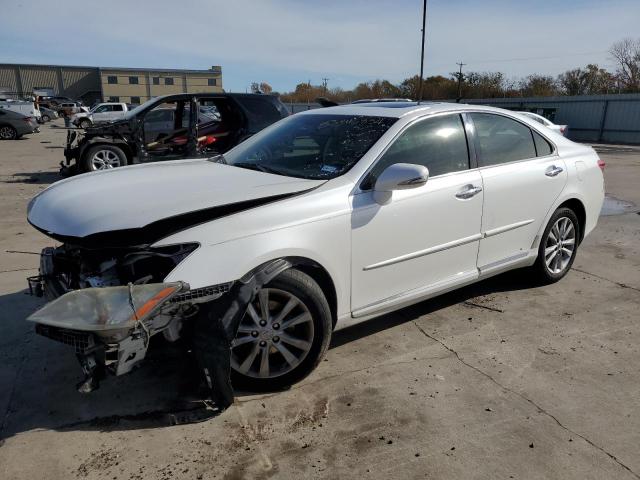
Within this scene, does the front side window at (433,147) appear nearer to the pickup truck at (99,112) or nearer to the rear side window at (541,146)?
the rear side window at (541,146)

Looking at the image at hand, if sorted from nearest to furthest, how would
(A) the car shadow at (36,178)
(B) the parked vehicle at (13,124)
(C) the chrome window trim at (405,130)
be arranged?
(C) the chrome window trim at (405,130) < (A) the car shadow at (36,178) < (B) the parked vehicle at (13,124)

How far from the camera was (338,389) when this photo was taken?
10.1 feet

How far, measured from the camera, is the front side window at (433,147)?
347cm

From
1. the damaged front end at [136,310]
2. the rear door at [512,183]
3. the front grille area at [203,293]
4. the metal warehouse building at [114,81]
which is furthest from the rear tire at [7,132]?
the metal warehouse building at [114,81]

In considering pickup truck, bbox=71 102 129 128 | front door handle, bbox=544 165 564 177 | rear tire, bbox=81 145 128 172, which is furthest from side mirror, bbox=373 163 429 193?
pickup truck, bbox=71 102 129 128

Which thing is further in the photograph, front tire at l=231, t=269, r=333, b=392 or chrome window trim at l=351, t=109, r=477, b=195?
chrome window trim at l=351, t=109, r=477, b=195

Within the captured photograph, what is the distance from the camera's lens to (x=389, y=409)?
9.43ft

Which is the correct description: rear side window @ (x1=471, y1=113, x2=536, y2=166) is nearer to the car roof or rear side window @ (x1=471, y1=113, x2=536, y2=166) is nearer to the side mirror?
the car roof

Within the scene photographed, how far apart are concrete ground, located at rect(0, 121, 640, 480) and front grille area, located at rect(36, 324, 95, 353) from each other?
0.39m

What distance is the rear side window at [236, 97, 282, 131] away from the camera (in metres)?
8.88

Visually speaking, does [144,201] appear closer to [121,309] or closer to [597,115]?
[121,309]

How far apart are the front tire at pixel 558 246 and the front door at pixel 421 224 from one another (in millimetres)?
1077

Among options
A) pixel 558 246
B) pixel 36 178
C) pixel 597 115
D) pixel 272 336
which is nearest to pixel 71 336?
pixel 272 336

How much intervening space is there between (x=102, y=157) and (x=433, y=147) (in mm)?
8151
